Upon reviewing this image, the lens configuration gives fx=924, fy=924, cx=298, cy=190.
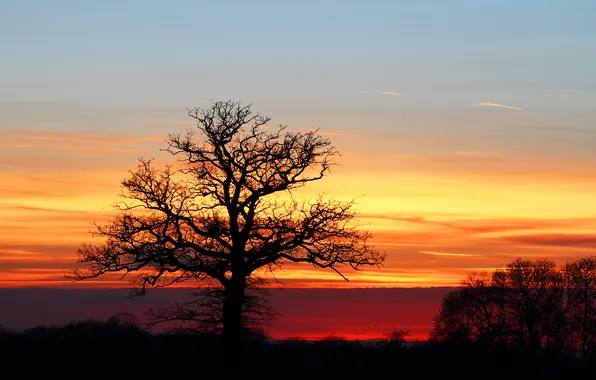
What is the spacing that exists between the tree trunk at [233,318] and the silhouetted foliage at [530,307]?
156 feet

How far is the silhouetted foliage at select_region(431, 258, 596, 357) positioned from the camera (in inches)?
3209

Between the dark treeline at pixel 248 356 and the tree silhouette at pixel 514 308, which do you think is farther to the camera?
the tree silhouette at pixel 514 308

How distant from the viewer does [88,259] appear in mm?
34250

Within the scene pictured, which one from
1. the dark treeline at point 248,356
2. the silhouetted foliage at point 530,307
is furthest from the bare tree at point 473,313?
the dark treeline at point 248,356

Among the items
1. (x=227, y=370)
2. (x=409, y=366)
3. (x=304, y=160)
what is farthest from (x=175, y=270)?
(x=409, y=366)

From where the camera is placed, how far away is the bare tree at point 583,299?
8262 cm

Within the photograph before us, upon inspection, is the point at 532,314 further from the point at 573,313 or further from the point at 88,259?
the point at 88,259

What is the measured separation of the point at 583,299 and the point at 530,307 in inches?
213

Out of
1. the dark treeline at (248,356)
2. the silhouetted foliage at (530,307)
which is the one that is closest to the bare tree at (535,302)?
Answer: the silhouetted foliage at (530,307)

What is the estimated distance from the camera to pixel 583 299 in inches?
3314

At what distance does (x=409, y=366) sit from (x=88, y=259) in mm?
12889

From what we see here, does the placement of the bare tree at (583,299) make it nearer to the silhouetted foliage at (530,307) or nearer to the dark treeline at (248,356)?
the silhouetted foliage at (530,307)

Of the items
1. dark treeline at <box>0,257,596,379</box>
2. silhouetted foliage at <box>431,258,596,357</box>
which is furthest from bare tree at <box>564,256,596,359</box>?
dark treeline at <box>0,257,596,379</box>

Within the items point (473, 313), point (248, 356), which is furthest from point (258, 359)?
point (473, 313)
